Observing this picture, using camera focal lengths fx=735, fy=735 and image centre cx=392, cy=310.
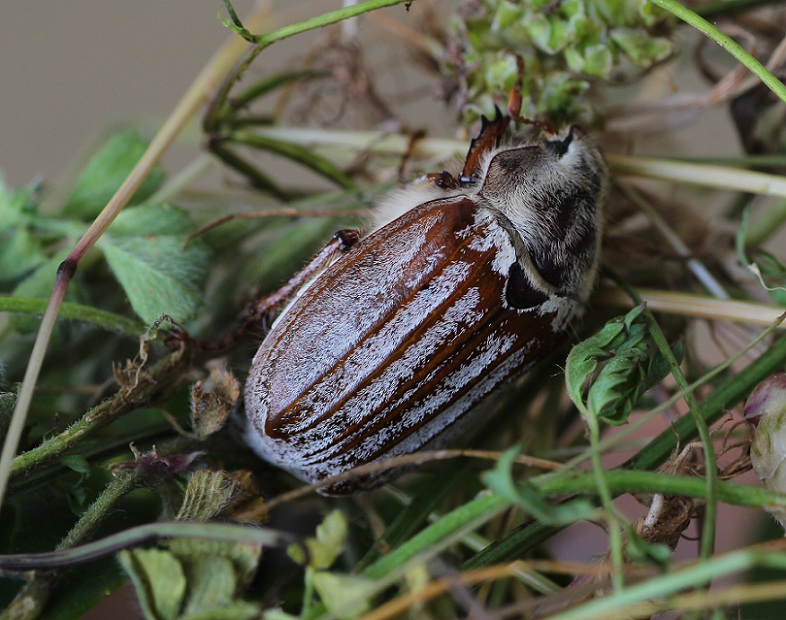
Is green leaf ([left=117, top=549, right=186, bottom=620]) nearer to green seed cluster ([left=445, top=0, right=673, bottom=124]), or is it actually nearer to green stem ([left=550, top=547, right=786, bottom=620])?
green stem ([left=550, top=547, right=786, bottom=620])

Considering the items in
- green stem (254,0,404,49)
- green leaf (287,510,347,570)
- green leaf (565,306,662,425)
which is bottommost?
green leaf (565,306,662,425)

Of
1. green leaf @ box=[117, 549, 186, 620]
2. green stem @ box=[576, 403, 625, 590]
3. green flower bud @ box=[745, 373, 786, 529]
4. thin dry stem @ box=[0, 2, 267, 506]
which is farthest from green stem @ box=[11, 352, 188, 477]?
green flower bud @ box=[745, 373, 786, 529]

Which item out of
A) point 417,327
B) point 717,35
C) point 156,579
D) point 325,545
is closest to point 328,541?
point 325,545

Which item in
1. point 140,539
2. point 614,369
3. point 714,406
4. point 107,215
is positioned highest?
point 107,215

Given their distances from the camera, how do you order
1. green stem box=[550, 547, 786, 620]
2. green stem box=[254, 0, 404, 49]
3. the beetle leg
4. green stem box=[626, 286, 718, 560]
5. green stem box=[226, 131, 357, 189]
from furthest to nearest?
green stem box=[226, 131, 357, 189] < the beetle leg < green stem box=[254, 0, 404, 49] < green stem box=[626, 286, 718, 560] < green stem box=[550, 547, 786, 620]

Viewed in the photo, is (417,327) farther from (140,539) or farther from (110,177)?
(110,177)

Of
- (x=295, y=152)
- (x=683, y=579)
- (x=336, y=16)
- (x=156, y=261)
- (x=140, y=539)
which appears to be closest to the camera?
(x=683, y=579)

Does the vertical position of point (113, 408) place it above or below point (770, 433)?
above
